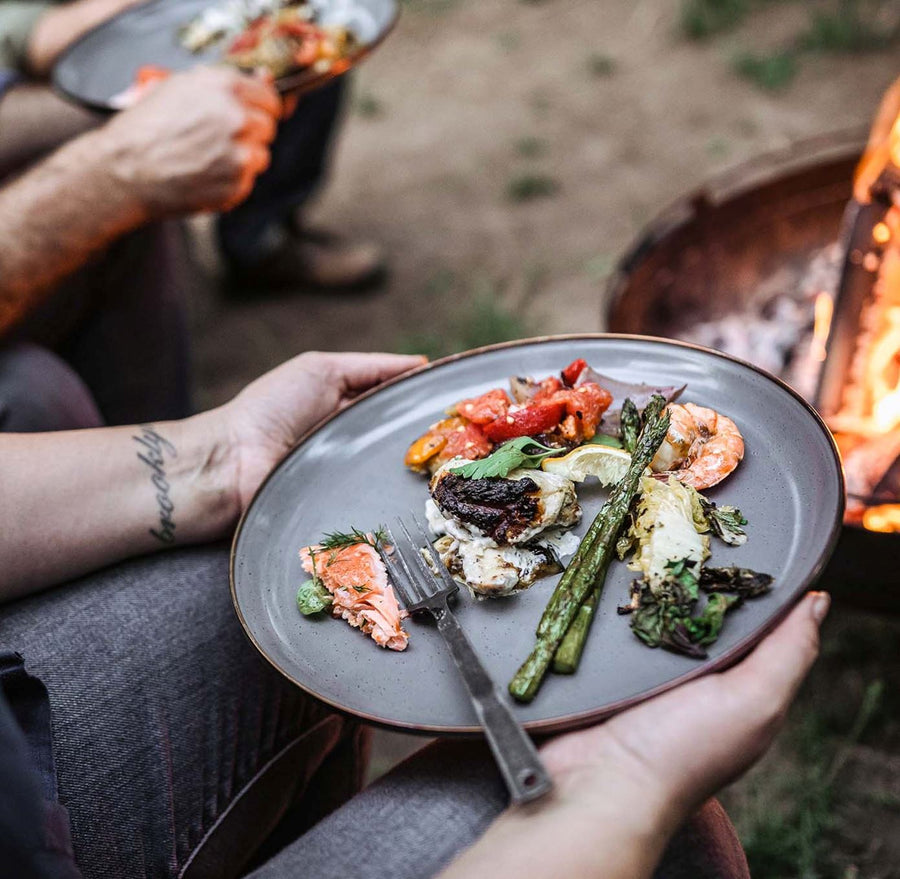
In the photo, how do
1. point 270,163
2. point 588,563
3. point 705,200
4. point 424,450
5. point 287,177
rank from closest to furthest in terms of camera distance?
point 588,563 < point 424,450 < point 705,200 < point 270,163 < point 287,177

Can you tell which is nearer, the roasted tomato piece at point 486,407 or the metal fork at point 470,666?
the metal fork at point 470,666

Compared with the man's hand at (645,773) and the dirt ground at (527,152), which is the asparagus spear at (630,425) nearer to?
the man's hand at (645,773)

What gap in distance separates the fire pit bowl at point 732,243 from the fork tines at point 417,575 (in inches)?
55.6

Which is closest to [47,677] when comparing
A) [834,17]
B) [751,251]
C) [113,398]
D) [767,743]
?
[767,743]

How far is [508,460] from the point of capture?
1870 millimetres

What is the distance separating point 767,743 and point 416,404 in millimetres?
1137

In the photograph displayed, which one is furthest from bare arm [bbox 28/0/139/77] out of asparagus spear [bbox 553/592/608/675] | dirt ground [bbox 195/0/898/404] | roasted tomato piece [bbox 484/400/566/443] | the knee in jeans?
asparagus spear [bbox 553/592/608/675]

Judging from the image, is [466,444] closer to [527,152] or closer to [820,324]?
[820,324]

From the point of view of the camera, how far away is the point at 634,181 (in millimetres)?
5586

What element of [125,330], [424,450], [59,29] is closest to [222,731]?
[424,450]

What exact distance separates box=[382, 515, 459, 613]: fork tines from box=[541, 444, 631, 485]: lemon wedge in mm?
317

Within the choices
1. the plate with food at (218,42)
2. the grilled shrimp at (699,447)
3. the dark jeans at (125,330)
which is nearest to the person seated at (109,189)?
the dark jeans at (125,330)

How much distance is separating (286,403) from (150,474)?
14.7 inches

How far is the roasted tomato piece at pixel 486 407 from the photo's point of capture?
205 centimetres
